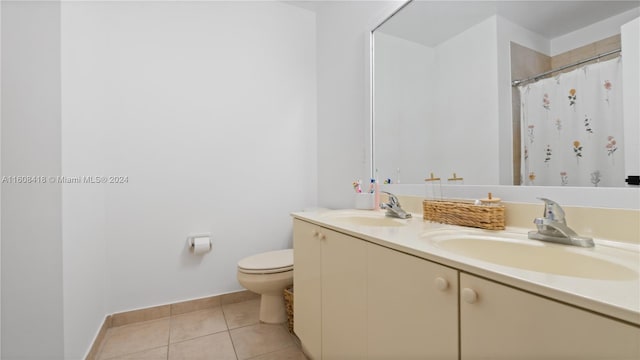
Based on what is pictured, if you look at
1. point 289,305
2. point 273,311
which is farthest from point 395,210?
point 273,311

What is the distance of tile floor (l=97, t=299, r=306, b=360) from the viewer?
144cm

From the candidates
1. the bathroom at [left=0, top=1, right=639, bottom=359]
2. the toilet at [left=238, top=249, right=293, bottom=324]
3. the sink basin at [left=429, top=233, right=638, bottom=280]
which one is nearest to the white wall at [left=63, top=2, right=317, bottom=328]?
the bathroom at [left=0, top=1, right=639, bottom=359]

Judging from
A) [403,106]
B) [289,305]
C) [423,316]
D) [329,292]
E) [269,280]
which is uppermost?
[403,106]

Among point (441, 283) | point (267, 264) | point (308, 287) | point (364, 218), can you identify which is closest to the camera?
point (441, 283)

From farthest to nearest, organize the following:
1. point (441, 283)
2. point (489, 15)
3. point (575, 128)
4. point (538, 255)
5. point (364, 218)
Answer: point (364, 218) < point (489, 15) < point (575, 128) < point (538, 255) < point (441, 283)

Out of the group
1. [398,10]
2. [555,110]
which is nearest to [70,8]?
[398,10]

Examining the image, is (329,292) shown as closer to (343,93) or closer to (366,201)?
(366,201)

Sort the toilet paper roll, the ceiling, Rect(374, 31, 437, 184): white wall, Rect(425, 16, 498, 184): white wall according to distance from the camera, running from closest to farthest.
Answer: the ceiling
Rect(425, 16, 498, 184): white wall
Rect(374, 31, 437, 184): white wall
the toilet paper roll

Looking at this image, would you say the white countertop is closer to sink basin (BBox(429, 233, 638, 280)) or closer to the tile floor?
sink basin (BBox(429, 233, 638, 280))

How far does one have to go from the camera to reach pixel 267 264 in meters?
1.68

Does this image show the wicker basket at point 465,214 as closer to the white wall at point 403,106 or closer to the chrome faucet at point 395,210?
the chrome faucet at point 395,210

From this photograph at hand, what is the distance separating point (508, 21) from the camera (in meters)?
1.06

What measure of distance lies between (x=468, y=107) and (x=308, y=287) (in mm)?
1078

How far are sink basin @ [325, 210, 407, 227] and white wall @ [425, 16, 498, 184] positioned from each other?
12.9 inches
